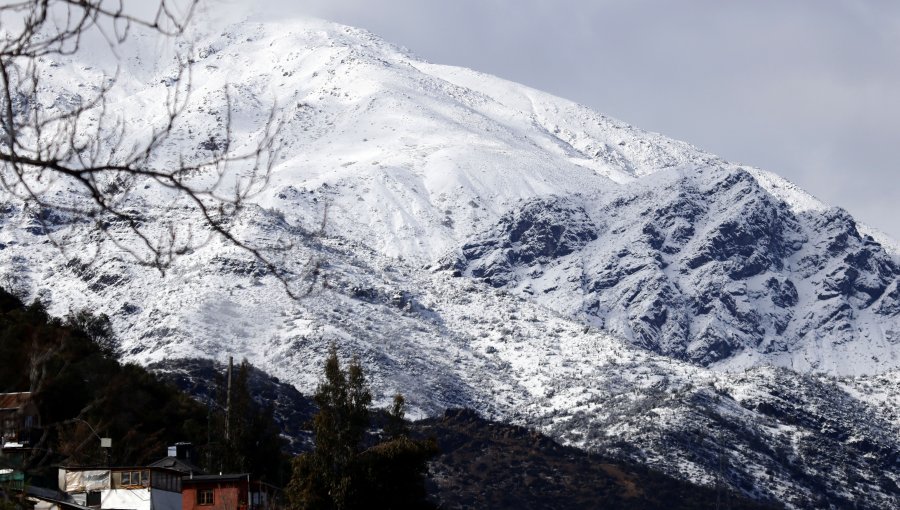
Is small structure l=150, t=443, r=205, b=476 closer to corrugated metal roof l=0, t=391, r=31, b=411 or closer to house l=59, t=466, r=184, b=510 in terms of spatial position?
house l=59, t=466, r=184, b=510

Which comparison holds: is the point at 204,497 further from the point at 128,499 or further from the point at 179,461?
the point at 128,499

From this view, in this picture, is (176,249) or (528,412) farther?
(528,412)

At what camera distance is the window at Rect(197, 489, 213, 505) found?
136 feet

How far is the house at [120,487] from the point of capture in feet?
105

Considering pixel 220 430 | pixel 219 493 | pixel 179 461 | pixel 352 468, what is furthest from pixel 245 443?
pixel 352 468

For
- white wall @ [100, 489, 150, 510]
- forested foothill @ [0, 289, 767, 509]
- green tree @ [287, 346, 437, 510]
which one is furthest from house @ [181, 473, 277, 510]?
white wall @ [100, 489, 150, 510]

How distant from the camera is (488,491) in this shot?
449ft

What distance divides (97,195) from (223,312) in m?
185

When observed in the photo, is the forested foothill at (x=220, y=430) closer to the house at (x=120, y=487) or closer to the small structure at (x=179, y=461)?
the house at (x=120, y=487)

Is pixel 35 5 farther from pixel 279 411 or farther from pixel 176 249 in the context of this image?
pixel 279 411

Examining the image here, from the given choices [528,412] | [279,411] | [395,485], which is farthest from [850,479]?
[395,485]

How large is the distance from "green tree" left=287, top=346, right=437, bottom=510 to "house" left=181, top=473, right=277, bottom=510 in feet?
6.69

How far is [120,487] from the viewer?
33250 millimetres

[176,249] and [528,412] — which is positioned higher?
[528,412]
